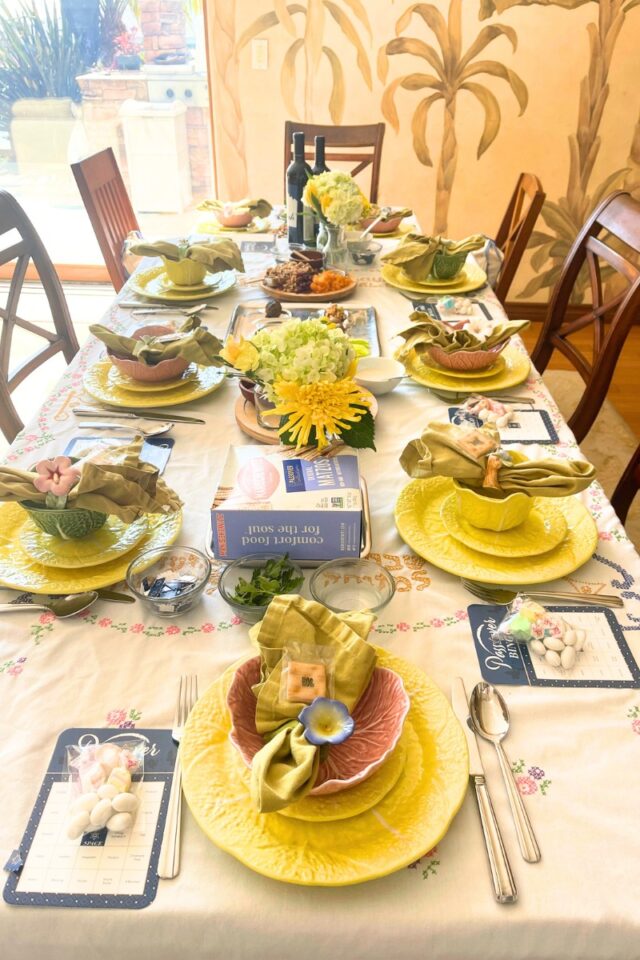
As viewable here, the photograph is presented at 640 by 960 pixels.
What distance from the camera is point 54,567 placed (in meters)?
0.86

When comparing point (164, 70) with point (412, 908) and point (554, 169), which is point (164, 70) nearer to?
point (554, 169)

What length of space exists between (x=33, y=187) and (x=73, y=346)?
8.12ft

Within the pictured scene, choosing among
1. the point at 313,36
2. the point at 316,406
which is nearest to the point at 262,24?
the point at 313,36

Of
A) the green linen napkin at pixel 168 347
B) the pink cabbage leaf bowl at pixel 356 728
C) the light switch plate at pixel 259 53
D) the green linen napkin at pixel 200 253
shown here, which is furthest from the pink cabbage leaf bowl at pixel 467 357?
the light switch plate at pixel 259 53

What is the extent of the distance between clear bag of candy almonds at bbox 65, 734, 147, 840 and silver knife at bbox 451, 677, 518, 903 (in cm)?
30

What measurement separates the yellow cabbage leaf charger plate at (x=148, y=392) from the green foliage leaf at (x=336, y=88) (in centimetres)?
230

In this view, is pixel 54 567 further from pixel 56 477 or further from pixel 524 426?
pixel 524 426

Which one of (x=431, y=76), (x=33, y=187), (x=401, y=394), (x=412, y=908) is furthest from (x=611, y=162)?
(x=412, y=908)

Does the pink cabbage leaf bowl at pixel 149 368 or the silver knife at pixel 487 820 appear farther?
the pink cabbage leaf bowl at pixel 149 368

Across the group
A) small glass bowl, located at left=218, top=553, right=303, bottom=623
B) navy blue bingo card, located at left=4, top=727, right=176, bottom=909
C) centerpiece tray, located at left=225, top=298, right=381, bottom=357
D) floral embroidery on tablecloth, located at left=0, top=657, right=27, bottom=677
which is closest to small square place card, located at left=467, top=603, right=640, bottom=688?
small glass bowl, located at left=218, top=553, right=303, bottom=623

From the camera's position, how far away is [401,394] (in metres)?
1.29

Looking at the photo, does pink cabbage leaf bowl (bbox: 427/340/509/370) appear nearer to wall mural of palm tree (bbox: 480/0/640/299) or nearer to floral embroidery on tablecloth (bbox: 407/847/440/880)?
floral embroidery on tablecloth (bbox: 407/847/440/880)

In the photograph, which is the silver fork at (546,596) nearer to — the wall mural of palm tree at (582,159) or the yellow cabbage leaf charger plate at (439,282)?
the yellow cabbage leaf charger plate at (439,282)

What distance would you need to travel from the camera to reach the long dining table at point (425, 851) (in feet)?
1.77
